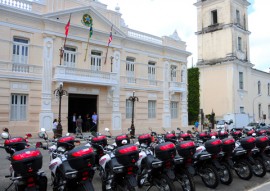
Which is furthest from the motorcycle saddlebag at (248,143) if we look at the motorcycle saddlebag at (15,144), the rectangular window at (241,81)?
the rectangular window at (241,81)

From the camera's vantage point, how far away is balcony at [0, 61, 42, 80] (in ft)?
55.8

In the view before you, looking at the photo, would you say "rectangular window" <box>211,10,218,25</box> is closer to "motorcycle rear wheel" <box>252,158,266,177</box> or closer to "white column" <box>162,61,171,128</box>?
"white column" <box>162,61,171,128</box>

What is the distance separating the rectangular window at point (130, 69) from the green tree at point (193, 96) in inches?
511

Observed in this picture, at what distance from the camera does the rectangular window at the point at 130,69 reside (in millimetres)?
23594

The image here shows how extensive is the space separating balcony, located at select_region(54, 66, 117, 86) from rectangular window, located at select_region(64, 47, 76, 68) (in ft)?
3.38

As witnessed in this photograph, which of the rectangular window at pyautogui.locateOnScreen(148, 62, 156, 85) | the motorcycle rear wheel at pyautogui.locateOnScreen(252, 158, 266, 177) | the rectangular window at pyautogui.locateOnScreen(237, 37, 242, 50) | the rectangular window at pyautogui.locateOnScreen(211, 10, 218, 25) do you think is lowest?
the motorcycle rear wheel at pyautogui.locateOnScreen(252, 158, 266, 177)

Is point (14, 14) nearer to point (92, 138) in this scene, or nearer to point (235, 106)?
point (92, 138)

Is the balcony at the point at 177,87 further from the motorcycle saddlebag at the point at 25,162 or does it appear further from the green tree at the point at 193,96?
the motorcycle saddlebag at the point at 25,162

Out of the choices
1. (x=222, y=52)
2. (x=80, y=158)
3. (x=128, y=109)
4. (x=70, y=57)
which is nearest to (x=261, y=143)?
(x=80, y=158)

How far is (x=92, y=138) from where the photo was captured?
787cm

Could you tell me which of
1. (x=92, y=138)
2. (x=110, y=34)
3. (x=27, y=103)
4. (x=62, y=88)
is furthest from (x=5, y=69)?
(x=92, y=138)

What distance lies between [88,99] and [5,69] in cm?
677

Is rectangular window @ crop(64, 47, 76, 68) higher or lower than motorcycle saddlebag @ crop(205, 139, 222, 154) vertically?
higher

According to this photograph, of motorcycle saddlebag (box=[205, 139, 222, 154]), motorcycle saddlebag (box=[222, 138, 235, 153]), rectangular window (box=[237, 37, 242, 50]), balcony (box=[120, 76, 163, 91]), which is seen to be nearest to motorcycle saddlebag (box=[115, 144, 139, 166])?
motorcycle saddlebag (box=[205, 139, 222, 154])
